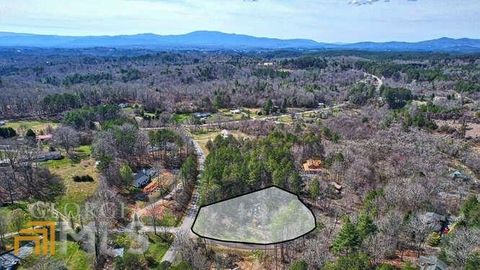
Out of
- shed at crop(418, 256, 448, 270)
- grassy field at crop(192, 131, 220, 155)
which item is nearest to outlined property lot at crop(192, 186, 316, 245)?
shed at crop(418, 256, 448, 270)

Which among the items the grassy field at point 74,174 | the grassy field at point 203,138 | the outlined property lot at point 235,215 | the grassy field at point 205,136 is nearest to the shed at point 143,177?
the grassy field at point 74,174

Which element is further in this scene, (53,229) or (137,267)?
(53,229)

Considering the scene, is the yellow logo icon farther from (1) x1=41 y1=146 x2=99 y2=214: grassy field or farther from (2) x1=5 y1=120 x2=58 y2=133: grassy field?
(2) x1=5 y1=120 x2=58 y2=133: grassy field

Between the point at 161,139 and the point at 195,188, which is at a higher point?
the point at 161,139

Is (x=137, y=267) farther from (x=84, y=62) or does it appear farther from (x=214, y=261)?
(x=84, y=62)

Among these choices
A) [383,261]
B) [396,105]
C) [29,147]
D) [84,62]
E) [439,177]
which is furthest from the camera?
[84,62]

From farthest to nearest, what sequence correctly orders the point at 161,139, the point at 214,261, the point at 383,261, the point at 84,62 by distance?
the point at 84,62 → the point at 161,139 → the point at 214,261 → the point at 383,261

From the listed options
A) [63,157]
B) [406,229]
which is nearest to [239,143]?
[63,157]
